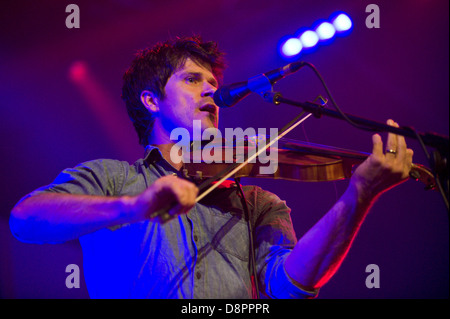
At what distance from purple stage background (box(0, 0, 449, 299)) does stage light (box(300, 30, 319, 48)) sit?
128 millimetres

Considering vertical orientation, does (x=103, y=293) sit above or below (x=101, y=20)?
below

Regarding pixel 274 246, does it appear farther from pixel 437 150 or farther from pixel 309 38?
pixel 309 38

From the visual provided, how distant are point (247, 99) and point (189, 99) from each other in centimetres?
178

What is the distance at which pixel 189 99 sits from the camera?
7.50 ft

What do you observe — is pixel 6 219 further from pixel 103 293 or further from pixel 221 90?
pixel 221 90

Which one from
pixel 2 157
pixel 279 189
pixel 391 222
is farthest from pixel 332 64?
pixel 2 157

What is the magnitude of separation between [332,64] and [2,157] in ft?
10.8

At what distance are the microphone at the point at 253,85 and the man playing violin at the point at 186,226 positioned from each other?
16.7 inches

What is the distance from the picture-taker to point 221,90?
1.75 meters

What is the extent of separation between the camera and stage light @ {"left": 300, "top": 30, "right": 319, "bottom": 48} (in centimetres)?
381

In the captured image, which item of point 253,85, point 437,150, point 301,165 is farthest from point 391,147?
point 253,85

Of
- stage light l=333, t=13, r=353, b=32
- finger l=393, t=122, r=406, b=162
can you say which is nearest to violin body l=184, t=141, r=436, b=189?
finger l=393, t=122, r=406, b=162

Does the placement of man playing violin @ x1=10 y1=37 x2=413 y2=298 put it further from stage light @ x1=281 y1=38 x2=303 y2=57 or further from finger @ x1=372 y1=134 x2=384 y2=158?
stage light @ x1=281 y1=38 x2=303 y2=57
